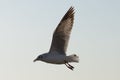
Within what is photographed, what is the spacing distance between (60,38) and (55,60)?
1.22 meters

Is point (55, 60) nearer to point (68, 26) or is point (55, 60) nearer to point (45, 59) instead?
point (45, 59)

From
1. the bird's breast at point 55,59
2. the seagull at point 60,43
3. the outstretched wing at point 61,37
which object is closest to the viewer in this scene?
the bird's breast at point 55,59

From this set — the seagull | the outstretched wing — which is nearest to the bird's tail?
the seagull

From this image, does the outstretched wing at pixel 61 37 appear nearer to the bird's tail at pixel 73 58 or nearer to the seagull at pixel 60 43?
the seagull at pixel 60 43

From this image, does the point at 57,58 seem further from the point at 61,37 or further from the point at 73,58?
the point at 61,37

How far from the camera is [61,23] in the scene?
44.0ft

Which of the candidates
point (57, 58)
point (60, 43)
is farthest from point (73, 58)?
point (60, 43)

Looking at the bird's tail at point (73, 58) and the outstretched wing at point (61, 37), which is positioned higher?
the outstretched wing at point (61, 37)

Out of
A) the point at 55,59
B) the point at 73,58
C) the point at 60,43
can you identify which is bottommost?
the point at 55,59

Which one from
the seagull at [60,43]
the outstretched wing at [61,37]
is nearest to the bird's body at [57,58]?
the seagull at [60,43]

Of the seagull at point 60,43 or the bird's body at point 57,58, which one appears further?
the seagull at point 60,43

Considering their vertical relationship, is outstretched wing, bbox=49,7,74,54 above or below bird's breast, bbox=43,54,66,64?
above

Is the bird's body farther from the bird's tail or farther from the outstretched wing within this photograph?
the outstretched wing

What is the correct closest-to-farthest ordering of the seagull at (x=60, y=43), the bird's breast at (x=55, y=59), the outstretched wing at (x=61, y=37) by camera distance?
1. the bird's breast at (x=55, y=59)
2. the seagull at (x=60, y=43)
3. the outstretched wing at (x=61, y=37)
